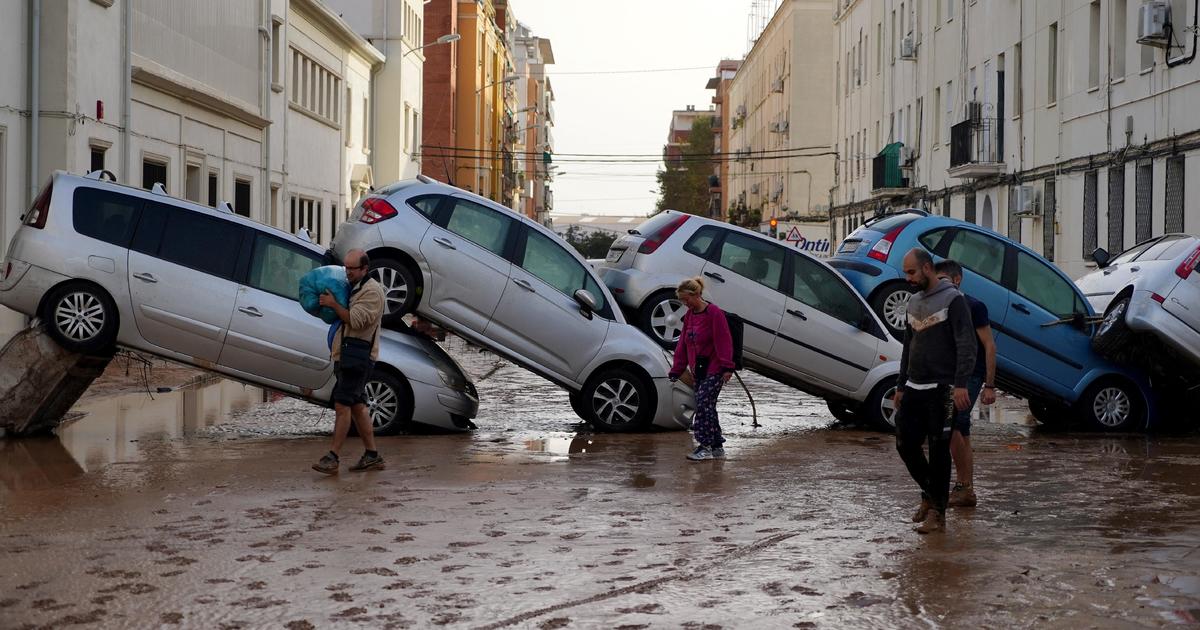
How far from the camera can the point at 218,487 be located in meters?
10.4

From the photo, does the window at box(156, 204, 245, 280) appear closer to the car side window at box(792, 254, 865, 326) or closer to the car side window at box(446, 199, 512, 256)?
the car side window at box(446, 199, 512, 256)

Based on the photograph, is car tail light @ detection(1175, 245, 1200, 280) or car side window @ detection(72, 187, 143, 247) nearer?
car side window @ detection(72, 187, 143, 247)

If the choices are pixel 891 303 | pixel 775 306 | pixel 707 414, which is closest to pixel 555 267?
pixel 775 306

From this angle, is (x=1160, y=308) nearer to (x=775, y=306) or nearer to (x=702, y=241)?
(x=775, y=306)

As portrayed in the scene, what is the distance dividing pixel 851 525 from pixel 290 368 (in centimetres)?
595

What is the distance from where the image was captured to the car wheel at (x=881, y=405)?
15.4m

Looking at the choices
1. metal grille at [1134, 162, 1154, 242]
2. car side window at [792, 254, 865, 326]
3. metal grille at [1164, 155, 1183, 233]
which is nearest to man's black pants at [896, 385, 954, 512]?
car side window at [792, 254, 865, 326]

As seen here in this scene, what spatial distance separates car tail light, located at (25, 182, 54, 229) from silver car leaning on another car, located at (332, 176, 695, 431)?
256cm

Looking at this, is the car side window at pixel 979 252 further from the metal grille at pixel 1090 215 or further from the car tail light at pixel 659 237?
the metal grille at pixel 1090 215

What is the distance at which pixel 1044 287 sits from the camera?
1623cm

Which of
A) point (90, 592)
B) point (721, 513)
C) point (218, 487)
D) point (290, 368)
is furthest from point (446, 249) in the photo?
point (90, 592)

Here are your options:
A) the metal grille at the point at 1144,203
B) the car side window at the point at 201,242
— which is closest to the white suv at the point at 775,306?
the car side window at the point at 201,242

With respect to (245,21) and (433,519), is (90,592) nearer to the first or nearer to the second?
(433,519)

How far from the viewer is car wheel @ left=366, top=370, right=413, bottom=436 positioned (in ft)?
45.1
